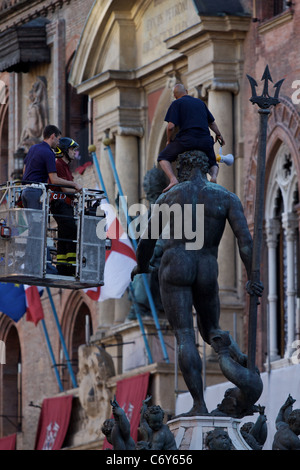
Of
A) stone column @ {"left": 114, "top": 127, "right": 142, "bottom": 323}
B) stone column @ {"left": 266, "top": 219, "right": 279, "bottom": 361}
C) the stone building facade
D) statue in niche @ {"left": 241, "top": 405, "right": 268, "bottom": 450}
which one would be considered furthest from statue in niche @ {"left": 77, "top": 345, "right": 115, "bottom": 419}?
statue in niche @ {"left": 241, "top": 405, "right": 268, "bottom": 450}

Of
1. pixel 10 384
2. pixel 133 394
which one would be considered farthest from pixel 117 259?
pixel 10 384

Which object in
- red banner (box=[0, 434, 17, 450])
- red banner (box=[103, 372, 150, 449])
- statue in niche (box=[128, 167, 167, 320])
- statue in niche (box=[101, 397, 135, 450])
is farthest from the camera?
red banner (box=[0, 434, 17, 450])

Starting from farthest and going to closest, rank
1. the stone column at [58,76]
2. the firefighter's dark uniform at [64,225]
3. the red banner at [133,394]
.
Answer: the stone column at [58,76] < the red banner at [133,394] < the firefighter's dark uniform at [64,225]

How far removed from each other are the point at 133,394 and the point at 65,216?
521 inches

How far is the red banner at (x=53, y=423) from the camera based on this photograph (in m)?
37.1

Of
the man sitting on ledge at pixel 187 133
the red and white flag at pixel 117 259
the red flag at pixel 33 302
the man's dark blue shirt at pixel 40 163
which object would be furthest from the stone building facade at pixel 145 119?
the man sitting on ledge at pixel 187 133

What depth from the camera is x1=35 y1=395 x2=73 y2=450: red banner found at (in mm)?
37062

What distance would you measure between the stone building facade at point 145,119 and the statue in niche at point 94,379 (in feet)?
0.72

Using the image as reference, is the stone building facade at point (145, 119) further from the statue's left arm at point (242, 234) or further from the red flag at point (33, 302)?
the statue's left arm at point (242, 234)

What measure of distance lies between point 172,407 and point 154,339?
1.45 meters

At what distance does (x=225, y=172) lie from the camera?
3206 centimetres

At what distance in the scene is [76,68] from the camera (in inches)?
1449

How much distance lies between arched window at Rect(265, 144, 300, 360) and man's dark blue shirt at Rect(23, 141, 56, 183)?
10.8m

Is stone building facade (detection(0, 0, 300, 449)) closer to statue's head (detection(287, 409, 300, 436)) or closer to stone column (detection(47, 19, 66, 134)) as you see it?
stone column (detection(47, 19, 66, 134))
